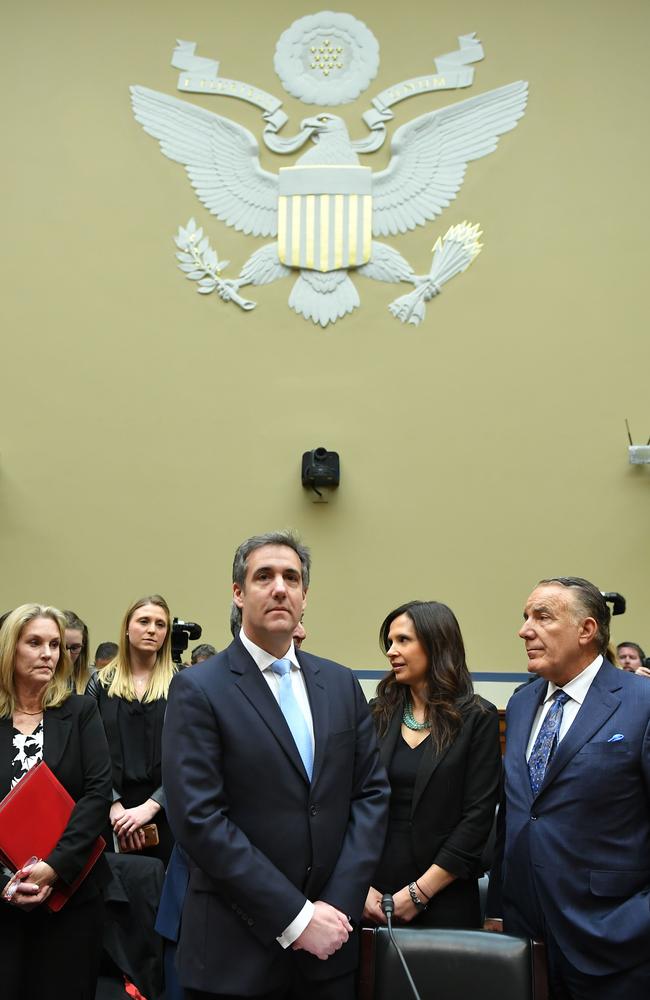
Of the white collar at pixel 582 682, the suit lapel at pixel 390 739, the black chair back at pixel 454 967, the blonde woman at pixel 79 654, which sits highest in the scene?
the blonde woman at pixel 79 654

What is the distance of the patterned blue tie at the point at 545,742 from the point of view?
2.37m

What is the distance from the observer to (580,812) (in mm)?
2248

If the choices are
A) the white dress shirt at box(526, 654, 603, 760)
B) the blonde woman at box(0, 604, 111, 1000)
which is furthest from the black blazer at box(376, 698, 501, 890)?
the blonde woman at box(0, 604, 111, 1000)

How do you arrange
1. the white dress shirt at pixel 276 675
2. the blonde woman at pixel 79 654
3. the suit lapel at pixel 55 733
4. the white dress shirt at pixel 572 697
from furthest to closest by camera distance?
the blonde woman at pixel 79 654 → the suit lapel at pixel 55 733 → the white dress shirt at pixel 572 697 → the white dress shirt at pixel 276 675

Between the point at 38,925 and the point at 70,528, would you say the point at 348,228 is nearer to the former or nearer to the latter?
the point at 70,528

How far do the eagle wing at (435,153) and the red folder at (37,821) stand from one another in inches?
190

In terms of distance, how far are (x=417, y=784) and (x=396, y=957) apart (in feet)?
1.93

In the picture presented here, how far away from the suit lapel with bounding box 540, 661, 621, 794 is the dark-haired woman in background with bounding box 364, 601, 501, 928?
351 mm

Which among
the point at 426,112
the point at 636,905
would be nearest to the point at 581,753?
the point at 636,905

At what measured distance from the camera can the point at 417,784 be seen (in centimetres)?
259

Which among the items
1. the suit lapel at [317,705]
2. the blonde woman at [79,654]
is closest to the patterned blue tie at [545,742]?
the suit lapel at [317,705]

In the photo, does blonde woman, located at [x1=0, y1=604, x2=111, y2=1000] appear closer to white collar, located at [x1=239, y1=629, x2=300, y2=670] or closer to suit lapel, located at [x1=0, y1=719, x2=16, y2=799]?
suit lapel, located at [x1=0, y1=719, x2=16, y2=799]

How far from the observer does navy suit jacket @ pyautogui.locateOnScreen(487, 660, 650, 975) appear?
216cm

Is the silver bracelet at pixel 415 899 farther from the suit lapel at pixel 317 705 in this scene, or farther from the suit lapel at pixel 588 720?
the suit lapel at pixel 317 705
